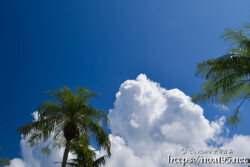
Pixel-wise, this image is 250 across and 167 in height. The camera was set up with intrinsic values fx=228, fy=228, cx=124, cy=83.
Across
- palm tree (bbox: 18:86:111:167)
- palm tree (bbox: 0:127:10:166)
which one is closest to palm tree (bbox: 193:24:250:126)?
palm tree (bbox: 18:86:111:167)

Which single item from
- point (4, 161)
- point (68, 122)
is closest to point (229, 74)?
point (68, 122)

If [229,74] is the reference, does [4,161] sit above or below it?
below

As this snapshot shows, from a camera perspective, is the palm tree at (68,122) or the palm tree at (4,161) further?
the palm tree at (4,161)

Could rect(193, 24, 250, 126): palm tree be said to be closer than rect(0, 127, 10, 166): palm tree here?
Yes

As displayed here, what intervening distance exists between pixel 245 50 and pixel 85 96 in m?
9.19

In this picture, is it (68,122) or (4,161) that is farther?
(4,161)

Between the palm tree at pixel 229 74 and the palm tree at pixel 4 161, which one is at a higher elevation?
the palm tree at pixel 229 74

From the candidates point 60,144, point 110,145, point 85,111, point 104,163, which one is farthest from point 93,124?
point 104,163

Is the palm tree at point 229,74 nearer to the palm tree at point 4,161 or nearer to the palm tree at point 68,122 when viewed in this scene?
the palm tree at point 68,122

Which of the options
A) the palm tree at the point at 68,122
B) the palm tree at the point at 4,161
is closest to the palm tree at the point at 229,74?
the palm tree at the point at 68,122

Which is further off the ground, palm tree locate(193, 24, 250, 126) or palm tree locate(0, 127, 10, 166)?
palm tree locate(193, 24, 250, 126)

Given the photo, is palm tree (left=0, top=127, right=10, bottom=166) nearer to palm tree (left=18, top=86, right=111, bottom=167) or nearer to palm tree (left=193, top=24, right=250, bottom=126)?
palm tree (left=18, top=86, right=111, bottom=167)

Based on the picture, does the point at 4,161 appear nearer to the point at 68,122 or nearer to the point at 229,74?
the point at 68,122

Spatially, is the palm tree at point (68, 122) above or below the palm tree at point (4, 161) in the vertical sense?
above
